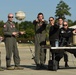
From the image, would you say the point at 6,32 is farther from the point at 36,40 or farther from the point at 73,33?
the point at 73,33

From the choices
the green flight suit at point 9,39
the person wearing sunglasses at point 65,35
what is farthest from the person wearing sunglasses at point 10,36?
the person wearing sunglasses at point 65,35

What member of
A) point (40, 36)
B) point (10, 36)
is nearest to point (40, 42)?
point (40, 36)

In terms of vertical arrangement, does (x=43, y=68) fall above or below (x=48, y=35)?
below

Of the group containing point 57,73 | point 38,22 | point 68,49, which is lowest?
point 57,73

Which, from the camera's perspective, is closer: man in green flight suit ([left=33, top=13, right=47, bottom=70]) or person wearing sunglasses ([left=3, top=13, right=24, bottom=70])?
person wearing sunglasses ([left=3, top=13, right=24, bottom=70])

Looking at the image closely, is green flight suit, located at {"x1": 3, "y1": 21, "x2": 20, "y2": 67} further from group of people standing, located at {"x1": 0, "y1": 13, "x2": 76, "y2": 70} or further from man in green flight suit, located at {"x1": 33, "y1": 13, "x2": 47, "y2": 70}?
man in green flight suit, located at {"x1": 33, "y1": 13, "x2": 47, "y2": 70}

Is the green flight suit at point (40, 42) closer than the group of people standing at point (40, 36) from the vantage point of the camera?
No

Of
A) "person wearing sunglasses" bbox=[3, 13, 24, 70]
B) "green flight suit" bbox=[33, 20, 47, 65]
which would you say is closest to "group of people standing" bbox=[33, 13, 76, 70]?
"green flight suit" bbox=[33, 20, 47, 65]

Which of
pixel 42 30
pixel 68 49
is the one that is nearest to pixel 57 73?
pixel 68 49

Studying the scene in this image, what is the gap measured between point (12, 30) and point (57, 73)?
2.16 m

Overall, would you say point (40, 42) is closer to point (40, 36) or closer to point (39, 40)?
point (39, 40)

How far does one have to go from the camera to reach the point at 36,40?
1193 cm

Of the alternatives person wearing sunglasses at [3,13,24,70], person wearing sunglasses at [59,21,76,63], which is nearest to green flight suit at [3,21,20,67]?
person wearing sunglasses at [3,13,24,70]

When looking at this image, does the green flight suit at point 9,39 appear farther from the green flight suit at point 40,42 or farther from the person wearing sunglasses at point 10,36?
the green flight suit at point 40,42
